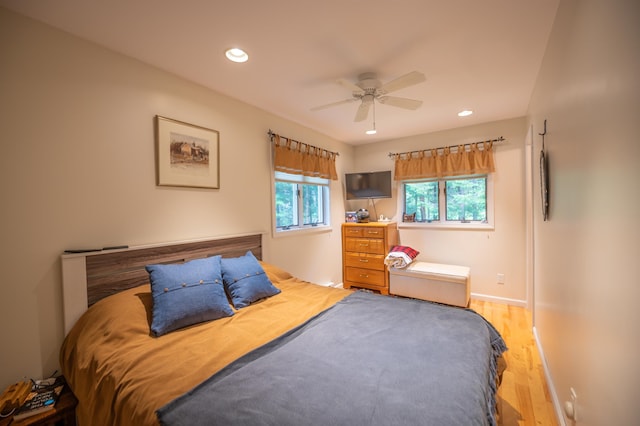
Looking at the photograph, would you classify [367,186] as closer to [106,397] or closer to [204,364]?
[204,364]

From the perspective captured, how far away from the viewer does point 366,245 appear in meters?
4.18

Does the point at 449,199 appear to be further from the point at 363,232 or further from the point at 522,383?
the point at 522,383

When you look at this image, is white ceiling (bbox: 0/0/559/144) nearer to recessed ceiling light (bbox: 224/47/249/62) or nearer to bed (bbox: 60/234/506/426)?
recessed ceiling light (bbox: 224/47/249/62)

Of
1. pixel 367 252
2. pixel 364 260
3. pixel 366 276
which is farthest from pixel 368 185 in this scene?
pixel 366 276

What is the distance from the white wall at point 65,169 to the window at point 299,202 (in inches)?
43.2

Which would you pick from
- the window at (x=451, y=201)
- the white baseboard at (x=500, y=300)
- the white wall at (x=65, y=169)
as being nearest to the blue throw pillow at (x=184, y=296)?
the white wall at (x=65, y=169)

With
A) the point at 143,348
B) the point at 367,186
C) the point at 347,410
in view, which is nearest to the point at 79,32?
the point at 143,348

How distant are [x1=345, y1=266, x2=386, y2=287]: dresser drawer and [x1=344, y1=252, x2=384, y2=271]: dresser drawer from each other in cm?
7

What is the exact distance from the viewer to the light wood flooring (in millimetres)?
1769

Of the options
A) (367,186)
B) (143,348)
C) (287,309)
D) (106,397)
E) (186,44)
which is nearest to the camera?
(106,397)

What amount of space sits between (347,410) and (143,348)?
1120 mm

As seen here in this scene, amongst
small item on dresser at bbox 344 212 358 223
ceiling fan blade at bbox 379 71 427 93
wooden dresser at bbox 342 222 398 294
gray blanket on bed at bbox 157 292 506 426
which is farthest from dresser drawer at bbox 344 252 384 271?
ceiling fan blade at bbox 379 71 427 93

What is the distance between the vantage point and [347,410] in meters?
0.97

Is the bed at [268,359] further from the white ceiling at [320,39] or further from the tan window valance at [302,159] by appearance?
the tan window valance at [302,159]
